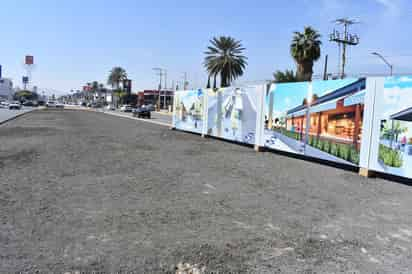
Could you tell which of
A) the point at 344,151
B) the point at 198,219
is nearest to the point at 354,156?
the point at 344,151

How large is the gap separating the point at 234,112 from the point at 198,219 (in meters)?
11.5

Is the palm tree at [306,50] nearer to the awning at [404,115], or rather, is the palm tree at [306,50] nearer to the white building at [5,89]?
the awning at [404,115]

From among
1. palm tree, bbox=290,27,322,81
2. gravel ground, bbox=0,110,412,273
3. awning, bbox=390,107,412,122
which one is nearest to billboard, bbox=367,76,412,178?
awning, bbox=390,107,412,122

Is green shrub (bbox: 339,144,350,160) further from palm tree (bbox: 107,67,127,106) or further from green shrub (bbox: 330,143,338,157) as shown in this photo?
palm tree (bbox: 107,67,127,106)

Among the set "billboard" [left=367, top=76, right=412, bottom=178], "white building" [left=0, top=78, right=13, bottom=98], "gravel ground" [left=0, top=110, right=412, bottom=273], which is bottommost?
"gravel ground" [left=0, top=110, right=412, bottom=273]

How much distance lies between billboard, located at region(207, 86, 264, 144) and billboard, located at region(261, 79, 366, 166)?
808mm

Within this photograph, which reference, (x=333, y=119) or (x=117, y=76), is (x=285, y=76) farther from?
(x=117, y=76)

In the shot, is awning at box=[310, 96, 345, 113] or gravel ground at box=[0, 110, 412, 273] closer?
gravel ground at box=[0, 110, 412, 273]

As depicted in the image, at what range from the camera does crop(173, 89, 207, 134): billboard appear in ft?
66.5

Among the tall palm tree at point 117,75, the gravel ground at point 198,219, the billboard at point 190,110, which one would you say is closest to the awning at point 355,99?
the gravel ground at point 198,219

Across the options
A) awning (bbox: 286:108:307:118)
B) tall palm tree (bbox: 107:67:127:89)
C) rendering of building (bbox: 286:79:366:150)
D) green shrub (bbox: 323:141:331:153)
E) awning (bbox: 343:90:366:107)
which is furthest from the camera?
tall palm tree (bbox: 107:67:127:89)

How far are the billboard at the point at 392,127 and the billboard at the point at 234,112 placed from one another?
5732mm

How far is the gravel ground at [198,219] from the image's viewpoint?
153 inches

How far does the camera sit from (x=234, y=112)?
53.9 ft
